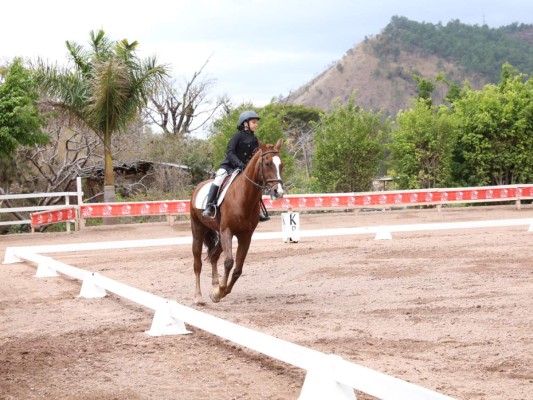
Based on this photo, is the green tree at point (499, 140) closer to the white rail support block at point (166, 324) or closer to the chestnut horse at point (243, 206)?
the chestnut horse at point (243, 206)

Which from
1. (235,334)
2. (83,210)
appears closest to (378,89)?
(83,210)

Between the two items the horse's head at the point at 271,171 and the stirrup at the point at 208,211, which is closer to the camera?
the horse's head at the point at 271,171

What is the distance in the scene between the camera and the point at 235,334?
7.60 metres

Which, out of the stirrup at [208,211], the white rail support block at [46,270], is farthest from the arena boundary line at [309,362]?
the white rail support block at [46,270]

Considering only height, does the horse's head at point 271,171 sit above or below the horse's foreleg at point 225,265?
above

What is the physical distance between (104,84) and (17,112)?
3.38 metres

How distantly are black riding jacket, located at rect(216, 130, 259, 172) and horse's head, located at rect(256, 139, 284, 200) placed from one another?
60cm

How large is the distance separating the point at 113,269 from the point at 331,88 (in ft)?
378

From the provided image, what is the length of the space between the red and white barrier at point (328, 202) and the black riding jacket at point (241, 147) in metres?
16.9

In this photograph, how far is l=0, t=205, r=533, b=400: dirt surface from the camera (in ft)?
21.6

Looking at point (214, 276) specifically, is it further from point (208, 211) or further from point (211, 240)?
point (208, 211)

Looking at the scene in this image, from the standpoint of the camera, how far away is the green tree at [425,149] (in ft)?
124

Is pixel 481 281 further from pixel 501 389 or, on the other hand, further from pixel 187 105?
pixel 187 105

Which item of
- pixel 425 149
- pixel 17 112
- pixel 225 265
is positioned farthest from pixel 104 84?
pixel 225 265
